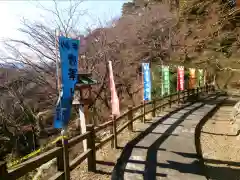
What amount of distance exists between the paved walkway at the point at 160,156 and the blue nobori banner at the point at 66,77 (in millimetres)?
1594

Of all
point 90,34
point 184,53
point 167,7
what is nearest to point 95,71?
point 90,34

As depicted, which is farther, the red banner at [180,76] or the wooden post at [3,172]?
the red banner at [180,76]

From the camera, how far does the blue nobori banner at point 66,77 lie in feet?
13.8

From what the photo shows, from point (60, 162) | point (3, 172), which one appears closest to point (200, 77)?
point (60, 162)

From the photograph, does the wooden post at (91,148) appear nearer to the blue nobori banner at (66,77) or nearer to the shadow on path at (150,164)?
the shadow on path at (150,164)

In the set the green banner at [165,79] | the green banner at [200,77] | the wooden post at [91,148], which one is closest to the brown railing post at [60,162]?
the wooden post at [91,148]

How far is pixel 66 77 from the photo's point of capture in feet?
14.9

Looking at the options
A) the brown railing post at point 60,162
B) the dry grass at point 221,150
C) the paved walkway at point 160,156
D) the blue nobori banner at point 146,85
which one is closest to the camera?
the brown railing post at point 60,162

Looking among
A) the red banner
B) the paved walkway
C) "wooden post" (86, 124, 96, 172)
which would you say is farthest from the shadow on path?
the red banner

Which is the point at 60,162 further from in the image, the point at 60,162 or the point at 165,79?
the point at 165,79

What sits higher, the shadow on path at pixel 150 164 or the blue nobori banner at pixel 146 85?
the blue nobori banner at pixel 146 85

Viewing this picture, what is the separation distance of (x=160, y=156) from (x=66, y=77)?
2.96 m

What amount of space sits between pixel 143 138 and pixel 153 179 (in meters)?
2.84

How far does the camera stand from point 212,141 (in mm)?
8008
